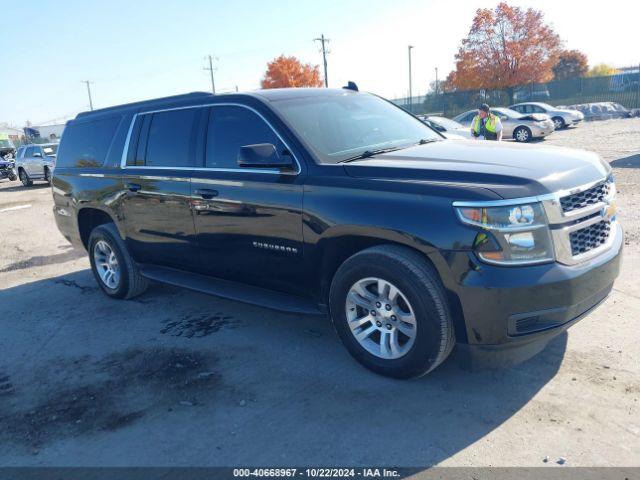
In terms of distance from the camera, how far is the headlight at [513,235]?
121 inches

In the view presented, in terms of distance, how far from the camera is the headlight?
3078mm

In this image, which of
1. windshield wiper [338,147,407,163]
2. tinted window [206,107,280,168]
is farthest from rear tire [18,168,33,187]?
windshield wiper [338,147,407,163]

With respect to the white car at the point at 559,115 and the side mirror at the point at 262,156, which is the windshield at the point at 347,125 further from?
the white car at the point at 559,115

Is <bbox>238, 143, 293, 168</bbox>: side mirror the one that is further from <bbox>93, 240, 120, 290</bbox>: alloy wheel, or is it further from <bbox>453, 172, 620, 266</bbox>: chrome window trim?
<bbox>93, 240, 120, 290</bbox>: alloy wheel

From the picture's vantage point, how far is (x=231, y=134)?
4539 mm

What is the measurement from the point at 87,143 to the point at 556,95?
145 ft

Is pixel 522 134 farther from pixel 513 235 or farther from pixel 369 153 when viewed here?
pixel 513 235

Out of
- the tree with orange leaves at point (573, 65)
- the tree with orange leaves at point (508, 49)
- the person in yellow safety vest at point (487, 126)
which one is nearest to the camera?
the person in yellow safety vest at point (487, 126)

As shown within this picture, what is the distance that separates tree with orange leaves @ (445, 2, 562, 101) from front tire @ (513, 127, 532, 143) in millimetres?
25930

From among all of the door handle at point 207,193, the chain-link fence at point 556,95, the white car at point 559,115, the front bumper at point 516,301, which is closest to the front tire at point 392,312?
the front bumper at point 516,301

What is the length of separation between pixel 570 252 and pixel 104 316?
446 cm

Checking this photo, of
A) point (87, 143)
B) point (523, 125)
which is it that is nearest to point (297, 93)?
point (87, 143)

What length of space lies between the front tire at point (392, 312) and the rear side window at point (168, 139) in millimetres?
1977

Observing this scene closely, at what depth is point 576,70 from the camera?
255 ft
